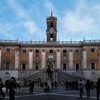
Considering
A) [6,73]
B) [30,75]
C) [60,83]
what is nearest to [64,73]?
[60,83]

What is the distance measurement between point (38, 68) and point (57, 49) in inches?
252

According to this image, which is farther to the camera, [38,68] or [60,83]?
[38,68]

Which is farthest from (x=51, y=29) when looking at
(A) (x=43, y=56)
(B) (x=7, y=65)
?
(B) (x=7, y=65)

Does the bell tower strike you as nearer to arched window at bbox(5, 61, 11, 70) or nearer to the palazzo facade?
the palazzo facade

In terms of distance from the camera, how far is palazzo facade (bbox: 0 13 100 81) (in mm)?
75938

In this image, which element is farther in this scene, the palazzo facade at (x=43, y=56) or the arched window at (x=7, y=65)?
the arched window at (x=7, y=65)

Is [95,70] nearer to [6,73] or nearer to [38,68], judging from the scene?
[38,68]

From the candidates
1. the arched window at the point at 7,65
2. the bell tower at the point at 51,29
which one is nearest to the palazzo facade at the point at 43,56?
the arched window at the point at 7,65

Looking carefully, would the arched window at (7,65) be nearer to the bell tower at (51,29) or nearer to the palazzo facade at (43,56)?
the palazzo facade at (43,56)

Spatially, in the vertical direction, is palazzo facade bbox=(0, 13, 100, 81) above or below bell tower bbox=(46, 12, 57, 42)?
below

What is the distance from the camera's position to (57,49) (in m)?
77.3

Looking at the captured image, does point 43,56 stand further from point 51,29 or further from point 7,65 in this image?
point 7,65

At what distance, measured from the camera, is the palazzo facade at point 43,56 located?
7594 cm

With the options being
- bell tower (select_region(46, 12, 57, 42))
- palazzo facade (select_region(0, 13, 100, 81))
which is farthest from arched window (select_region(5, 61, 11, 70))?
bell tower (select_region(46, 12, 57, 42))
